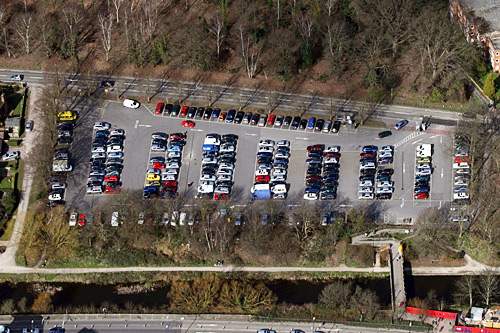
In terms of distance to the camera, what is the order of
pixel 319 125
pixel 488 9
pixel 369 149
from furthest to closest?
pixel 488 9, pixel 319 125, pixel 369 149

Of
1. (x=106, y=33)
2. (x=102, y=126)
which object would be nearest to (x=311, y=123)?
(x=102, y=126)

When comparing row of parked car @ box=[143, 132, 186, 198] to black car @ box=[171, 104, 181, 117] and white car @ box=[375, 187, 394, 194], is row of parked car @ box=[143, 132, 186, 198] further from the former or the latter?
white car @ box=[375, 187, 394, 194]

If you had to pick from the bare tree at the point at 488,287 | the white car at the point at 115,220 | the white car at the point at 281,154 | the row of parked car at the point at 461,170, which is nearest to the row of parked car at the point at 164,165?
the white car at the point at 115,220

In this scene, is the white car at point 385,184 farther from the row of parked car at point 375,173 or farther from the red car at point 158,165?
the red car at point 158,165

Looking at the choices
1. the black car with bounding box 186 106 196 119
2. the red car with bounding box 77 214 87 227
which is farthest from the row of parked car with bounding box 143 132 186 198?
the red car with bounding box 77 214 87 227

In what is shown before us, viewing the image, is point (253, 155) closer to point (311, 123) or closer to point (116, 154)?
point (311, 123)
